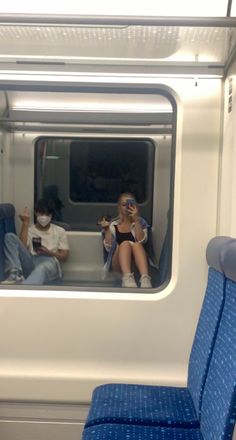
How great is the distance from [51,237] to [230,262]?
6.59ft

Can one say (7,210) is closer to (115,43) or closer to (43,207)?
(43,207)

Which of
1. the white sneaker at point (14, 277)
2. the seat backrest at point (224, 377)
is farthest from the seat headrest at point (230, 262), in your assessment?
the white sneaker at point (14, 277)

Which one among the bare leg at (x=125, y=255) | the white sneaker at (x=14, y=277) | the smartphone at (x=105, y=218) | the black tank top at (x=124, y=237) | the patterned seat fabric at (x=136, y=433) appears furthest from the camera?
the smartphone at (x=105, y=218)

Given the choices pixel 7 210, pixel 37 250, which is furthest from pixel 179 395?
pixel 7 210

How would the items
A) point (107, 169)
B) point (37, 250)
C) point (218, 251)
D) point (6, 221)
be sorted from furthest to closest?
point (107, 169) < point (6, 221) < point (37, 250) < point (218, 251)

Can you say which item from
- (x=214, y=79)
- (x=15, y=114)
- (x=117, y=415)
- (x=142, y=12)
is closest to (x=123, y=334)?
(x=117, y=415)

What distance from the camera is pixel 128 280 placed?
10.1 feet

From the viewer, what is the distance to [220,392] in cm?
178

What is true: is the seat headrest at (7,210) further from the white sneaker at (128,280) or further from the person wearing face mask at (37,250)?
the white sneaker at (128,280)

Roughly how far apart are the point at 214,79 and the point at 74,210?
1.89 meters

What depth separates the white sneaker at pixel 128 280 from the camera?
301 cm

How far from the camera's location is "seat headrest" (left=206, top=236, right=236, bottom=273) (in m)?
2.13

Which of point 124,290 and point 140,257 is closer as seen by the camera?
point 124,290

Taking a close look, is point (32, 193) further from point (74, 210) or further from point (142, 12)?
point (142, 12)
